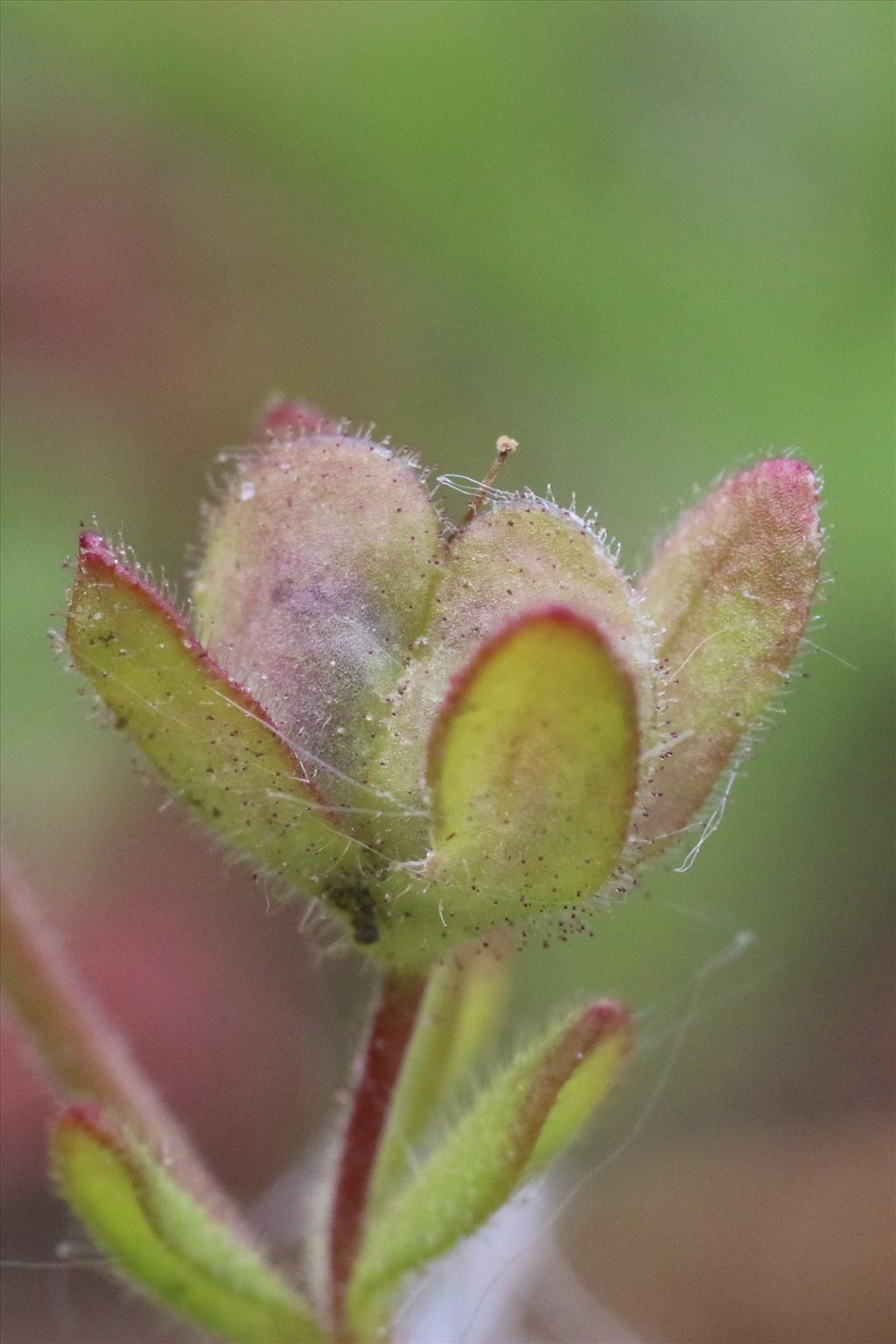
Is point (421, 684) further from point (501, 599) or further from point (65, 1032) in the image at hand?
point (65, 1032)

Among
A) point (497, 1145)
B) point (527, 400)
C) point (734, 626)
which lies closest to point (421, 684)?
point (734, 626)

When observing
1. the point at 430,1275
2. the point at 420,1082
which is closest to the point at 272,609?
the point at 420,1082

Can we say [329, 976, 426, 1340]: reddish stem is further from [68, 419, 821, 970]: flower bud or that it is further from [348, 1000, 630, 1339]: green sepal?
[68, 419, 821, 970]: flower bud

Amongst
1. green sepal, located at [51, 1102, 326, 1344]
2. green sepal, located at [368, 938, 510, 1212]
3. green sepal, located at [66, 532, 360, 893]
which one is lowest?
green sepal, located at [51, 1102, 326, 1344]

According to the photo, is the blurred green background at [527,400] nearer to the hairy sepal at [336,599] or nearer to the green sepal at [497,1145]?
the green sepal at [497,1145]

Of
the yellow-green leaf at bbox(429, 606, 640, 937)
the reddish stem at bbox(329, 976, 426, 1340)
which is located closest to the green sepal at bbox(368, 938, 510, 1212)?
the reddish stem at bbox(329, 976, 426, 1340)

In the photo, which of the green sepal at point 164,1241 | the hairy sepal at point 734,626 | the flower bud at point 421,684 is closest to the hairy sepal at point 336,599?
the flower bud at point 421,684
